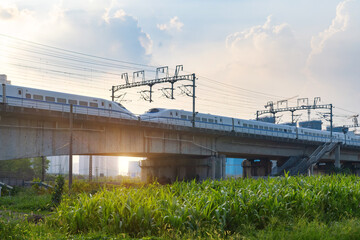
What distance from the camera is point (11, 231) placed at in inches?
468

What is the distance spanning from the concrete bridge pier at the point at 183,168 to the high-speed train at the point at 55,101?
11.3m

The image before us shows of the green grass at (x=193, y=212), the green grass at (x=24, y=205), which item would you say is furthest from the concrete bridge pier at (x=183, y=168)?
the green grass at (x=193, y=212)

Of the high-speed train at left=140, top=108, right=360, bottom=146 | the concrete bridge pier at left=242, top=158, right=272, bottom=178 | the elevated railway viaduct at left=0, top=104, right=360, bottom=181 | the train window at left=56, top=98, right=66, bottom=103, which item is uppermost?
the train window at left=56, top=98, right=66, bottom=103

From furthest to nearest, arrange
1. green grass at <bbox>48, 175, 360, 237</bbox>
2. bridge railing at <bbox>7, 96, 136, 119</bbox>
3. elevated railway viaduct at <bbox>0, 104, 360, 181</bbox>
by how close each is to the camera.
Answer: bridge railing at <bbox>7, 96, 136, 119</bbox> < elevated railway viaduct at <bbox>0, 104, 360, 181</bbox> < green grass at <bbox>48, 175, 360, 237</bbox>

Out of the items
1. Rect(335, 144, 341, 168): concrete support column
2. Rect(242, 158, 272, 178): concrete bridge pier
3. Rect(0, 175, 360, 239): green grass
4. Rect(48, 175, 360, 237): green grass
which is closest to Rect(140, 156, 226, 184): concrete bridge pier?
Rect(242, 158, 272, 178): concrete bridge pier

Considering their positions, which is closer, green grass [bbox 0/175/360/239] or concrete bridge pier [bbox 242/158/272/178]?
green grass [bbox 0/175/360/239]

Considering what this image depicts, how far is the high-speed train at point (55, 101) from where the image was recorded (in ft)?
113

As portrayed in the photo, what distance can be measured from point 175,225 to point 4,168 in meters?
87.0

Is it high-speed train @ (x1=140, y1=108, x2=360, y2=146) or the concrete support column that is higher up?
high-speed train @ (x1=140, y1=108, x2=360, y2=146)

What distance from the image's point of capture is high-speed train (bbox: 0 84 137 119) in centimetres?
3450

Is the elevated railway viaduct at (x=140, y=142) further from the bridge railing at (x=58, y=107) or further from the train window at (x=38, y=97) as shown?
the train window at (x=38, y=97)

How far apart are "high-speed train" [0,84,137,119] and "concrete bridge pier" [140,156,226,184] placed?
444 inches

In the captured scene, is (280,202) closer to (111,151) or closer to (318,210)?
(318,210)

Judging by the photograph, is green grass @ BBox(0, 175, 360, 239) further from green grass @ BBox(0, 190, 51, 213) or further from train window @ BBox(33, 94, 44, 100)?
train window @ BBox(33, 94, 44, 100)
